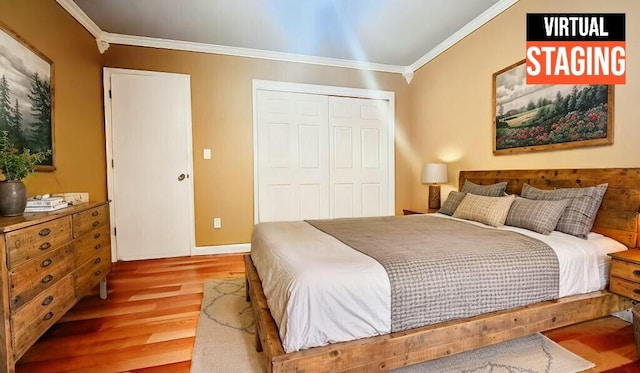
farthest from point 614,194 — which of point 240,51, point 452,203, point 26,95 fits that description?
point 26,95

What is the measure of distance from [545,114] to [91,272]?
3651mm

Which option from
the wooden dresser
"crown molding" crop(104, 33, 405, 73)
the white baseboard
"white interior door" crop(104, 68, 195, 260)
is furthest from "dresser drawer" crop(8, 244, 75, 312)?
"crown molding" crop(104, 33, 405, 73)

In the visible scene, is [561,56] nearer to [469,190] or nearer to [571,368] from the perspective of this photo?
[469,190]

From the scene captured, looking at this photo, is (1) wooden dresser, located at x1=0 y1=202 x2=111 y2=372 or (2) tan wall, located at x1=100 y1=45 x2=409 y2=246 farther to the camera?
(2) tan wall, located at x1=100 y1=45 x2=409 y2=246

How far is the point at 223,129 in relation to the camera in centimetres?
354

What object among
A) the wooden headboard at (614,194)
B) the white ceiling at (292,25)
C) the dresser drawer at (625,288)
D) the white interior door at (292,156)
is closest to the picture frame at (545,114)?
the wooden headboard at (614,194)

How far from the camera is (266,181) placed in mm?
3721

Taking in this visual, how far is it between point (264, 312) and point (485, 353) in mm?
1193

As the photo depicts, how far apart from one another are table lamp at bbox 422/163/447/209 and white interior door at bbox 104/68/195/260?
2822 mm

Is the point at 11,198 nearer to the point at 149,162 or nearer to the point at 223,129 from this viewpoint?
the point at 149,162

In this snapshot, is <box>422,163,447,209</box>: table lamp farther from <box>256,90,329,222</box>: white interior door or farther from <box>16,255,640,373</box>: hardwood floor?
<box>16,255,640,373</box>: hardwood floor

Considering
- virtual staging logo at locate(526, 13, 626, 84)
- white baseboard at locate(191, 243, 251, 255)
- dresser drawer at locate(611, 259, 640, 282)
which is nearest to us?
dresser drawer at locate(611, 259, 640, 282)

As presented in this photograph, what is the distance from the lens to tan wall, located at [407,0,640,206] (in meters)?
1.87

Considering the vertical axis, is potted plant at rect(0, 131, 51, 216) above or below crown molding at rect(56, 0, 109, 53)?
below
